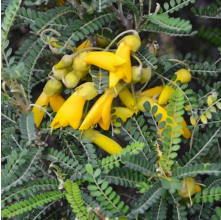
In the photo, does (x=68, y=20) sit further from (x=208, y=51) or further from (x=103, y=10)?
(x=208, y=51)

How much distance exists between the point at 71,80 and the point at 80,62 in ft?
0.16

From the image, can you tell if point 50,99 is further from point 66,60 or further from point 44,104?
point 66,60

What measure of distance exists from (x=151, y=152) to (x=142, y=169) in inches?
2.4

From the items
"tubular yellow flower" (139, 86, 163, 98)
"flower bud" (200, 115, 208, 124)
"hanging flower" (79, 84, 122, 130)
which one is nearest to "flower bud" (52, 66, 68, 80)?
"hanging flower" (79, 84, 122, 130)

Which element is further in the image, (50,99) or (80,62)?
(50,99)

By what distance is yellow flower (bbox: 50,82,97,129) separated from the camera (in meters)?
0.93

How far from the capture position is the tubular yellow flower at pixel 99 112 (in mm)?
935

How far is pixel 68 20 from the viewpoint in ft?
3.17

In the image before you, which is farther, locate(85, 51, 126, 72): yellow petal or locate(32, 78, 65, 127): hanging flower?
locate(32, 78, 65, 127): hanging flower

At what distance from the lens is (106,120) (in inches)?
37.5

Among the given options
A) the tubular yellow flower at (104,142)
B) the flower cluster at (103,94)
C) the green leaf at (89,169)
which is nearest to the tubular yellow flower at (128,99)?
the flower cluster at (103,94)

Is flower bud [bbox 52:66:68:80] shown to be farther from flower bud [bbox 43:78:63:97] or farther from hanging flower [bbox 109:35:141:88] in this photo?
hanging flower [bbox 109:35:141:88]

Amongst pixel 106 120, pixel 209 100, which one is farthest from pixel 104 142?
pixel 209 100

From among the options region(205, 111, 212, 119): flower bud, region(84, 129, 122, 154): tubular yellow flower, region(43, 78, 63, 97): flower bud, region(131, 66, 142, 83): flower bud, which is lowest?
region(84, 129, 122, 154): tubular yellow flower
